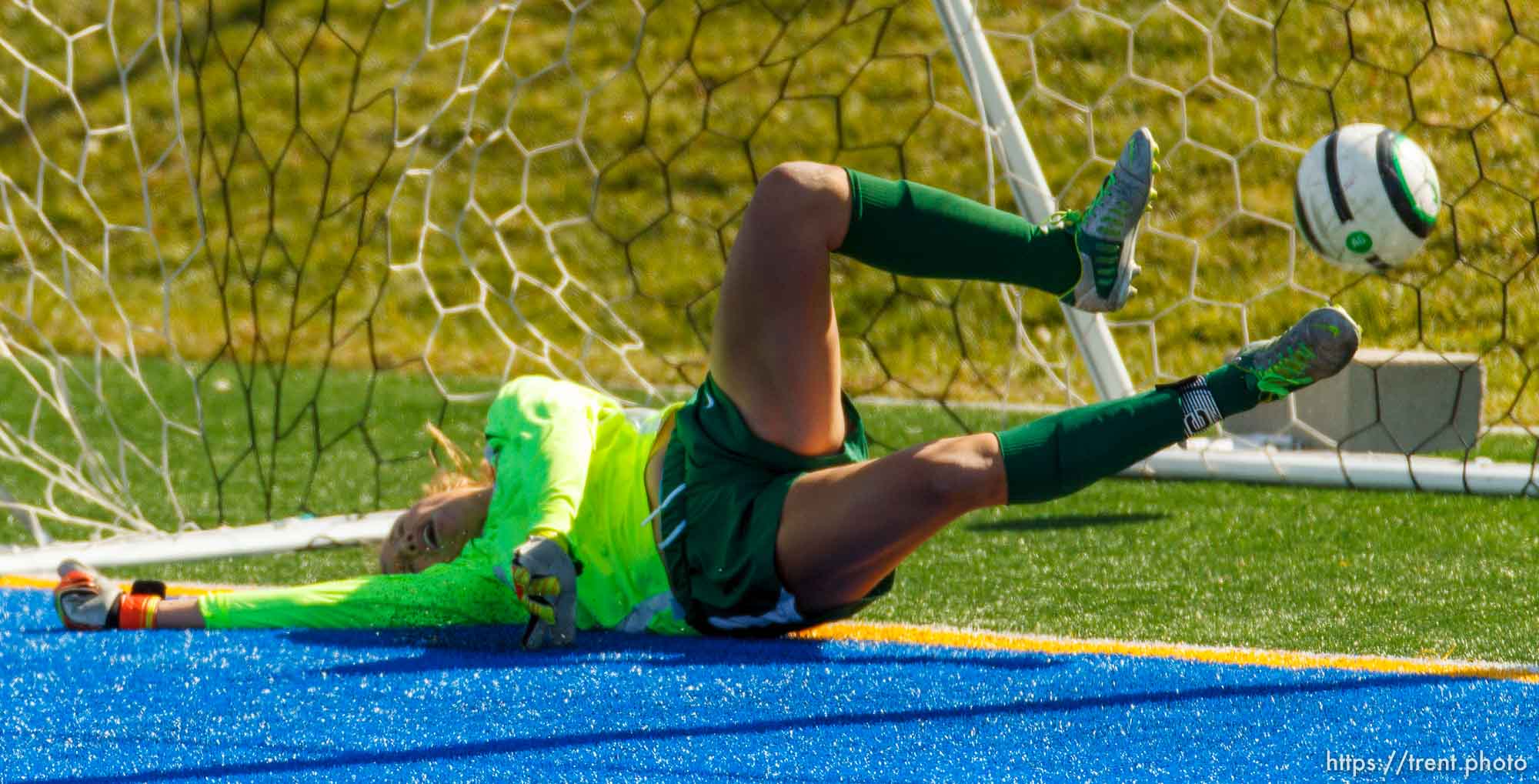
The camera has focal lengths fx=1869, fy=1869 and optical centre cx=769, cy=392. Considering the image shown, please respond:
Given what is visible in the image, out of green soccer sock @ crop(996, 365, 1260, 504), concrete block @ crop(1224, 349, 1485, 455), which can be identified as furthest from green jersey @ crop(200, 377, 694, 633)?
concrete block @ crop(1224, 349, 1485, 455)

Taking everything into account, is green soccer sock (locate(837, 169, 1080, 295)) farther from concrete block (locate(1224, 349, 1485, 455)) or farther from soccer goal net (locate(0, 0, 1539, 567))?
concrete block (locate(1224, 349, 1485, 455))

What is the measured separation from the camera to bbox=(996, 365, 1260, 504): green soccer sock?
284 cm

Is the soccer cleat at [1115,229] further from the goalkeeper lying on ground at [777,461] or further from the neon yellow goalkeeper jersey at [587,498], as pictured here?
the neon yellow goalkeeper jersey at [587,498]

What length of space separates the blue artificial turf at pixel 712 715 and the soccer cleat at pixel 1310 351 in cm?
50

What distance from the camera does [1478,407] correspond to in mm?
4934

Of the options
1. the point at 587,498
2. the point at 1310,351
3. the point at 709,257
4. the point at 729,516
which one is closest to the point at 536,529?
the point at 587,498

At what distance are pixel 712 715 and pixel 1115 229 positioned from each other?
3.43ft

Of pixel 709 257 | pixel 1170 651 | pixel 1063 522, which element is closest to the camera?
pixel 1170 651

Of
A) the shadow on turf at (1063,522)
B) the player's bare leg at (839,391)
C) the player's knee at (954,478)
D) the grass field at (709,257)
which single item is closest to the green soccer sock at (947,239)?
the player's bare leg at (839,391)

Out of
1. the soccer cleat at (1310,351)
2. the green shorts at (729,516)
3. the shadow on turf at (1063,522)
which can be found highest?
the soccer cleat at (1310,351)

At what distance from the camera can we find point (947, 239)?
3.12 metres

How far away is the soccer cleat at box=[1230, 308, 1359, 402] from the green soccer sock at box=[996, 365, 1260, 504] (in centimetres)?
5

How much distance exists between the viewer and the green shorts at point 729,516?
326 cm

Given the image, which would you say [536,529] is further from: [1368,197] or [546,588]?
[1368,197]
